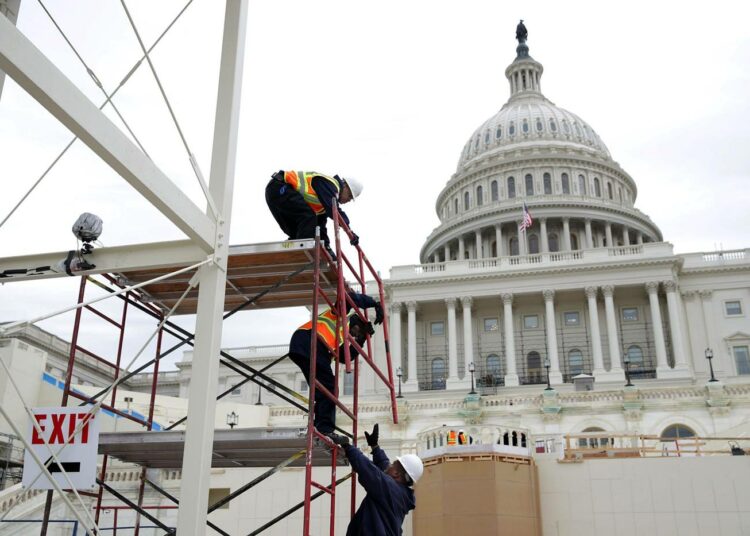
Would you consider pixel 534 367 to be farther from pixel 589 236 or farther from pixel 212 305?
pixel 212 305

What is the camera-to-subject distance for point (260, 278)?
10.4 meters

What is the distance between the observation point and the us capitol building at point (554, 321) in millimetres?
37781

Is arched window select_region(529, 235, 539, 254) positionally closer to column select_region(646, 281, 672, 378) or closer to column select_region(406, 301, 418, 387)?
column select_region(646, 281, 672, 378)

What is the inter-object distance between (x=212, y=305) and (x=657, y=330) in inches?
2307

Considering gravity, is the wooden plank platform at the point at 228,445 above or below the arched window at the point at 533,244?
below

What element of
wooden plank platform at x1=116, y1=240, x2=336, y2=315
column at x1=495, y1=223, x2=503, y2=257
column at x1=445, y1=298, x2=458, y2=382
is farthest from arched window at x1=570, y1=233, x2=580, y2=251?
wooden plank platform at x1=116, y1=240, x2=336, y2=315

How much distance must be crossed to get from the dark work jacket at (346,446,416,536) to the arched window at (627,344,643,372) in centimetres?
5898

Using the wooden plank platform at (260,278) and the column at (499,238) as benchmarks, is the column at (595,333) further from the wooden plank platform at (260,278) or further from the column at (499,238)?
the wooden plank platform at (260,278)

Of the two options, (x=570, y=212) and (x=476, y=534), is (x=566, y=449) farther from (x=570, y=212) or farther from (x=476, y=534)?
(x=570, y=212)

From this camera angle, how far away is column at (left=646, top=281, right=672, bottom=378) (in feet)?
194

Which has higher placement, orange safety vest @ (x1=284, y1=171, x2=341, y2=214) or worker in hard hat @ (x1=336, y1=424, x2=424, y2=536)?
orange safety vest @ (x1=284, y1=171, x2=341, y2=214)

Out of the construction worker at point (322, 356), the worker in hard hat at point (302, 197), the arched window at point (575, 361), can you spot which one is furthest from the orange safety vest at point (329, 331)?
the arched window at point (575, 361)

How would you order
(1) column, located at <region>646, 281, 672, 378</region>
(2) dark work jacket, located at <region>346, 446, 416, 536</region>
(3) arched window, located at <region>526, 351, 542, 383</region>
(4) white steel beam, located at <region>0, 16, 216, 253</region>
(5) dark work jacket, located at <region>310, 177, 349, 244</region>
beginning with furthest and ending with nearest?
(3) arched window, located at <region>526, 351, 542, 383</region>, (1) column, located at <region>646, 281, 672, 378</region>, (5) dark work jacket, located at <region>310, 177, 349, 244</region>, (2) dark work jacket, located at <region>346, 446, 416, 536</region>, (4) white steel beam, located at <region>0, 16, 216, 253</region>

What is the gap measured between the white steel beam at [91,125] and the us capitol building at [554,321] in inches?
1151
